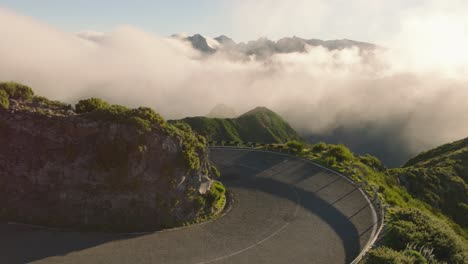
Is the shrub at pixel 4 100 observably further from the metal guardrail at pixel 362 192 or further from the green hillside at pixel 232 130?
the green hillside at pixel 232 130

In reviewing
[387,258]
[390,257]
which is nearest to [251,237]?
[387,258]

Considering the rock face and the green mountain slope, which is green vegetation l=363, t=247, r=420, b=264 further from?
the green mountain slope

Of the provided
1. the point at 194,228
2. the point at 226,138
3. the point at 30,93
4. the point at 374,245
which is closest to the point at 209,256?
the point at 194,228

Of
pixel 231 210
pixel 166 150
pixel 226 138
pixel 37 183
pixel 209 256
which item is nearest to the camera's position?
pixel 209 256

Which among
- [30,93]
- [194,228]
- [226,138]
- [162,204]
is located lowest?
[226,138]

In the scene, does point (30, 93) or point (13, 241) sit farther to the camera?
point (30, 93)

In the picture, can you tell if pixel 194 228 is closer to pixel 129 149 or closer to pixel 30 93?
pixel 129 149

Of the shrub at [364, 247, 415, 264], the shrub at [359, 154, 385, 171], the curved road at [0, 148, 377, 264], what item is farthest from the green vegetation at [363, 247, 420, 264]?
the shrub at [359, 154, 385, 171]
